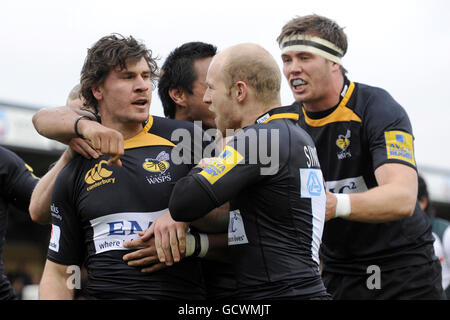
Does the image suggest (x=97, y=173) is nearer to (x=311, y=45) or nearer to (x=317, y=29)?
(x=311, y=45)

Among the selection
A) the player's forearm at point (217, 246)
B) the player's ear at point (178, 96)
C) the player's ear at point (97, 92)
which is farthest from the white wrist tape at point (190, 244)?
the player's ear at point (178, 96)

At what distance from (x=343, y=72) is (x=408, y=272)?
1617mm

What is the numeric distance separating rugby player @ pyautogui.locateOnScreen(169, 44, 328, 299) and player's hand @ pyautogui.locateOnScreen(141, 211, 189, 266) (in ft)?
0.72

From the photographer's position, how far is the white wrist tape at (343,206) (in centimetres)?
379

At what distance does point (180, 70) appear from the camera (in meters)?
4.88

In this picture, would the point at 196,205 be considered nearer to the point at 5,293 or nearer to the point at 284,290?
the point at 284,290

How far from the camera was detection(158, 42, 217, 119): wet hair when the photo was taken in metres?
4.84

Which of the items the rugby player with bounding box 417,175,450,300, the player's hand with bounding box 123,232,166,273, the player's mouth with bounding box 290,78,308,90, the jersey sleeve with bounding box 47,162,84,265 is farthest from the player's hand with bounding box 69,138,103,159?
the rugby player with bounding box 417,175,450,300

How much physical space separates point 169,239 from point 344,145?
1.77 meters

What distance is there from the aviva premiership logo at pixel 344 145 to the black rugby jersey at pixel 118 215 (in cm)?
130

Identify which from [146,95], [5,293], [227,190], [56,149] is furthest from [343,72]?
[56,149]

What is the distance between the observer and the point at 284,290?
3.20 m

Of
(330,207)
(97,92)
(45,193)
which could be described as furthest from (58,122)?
(330,207)

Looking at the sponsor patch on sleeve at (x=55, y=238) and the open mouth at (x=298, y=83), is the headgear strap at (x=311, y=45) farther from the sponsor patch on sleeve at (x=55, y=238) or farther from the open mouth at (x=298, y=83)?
the sponsor patch on sleeve at (x=55, y=238)
